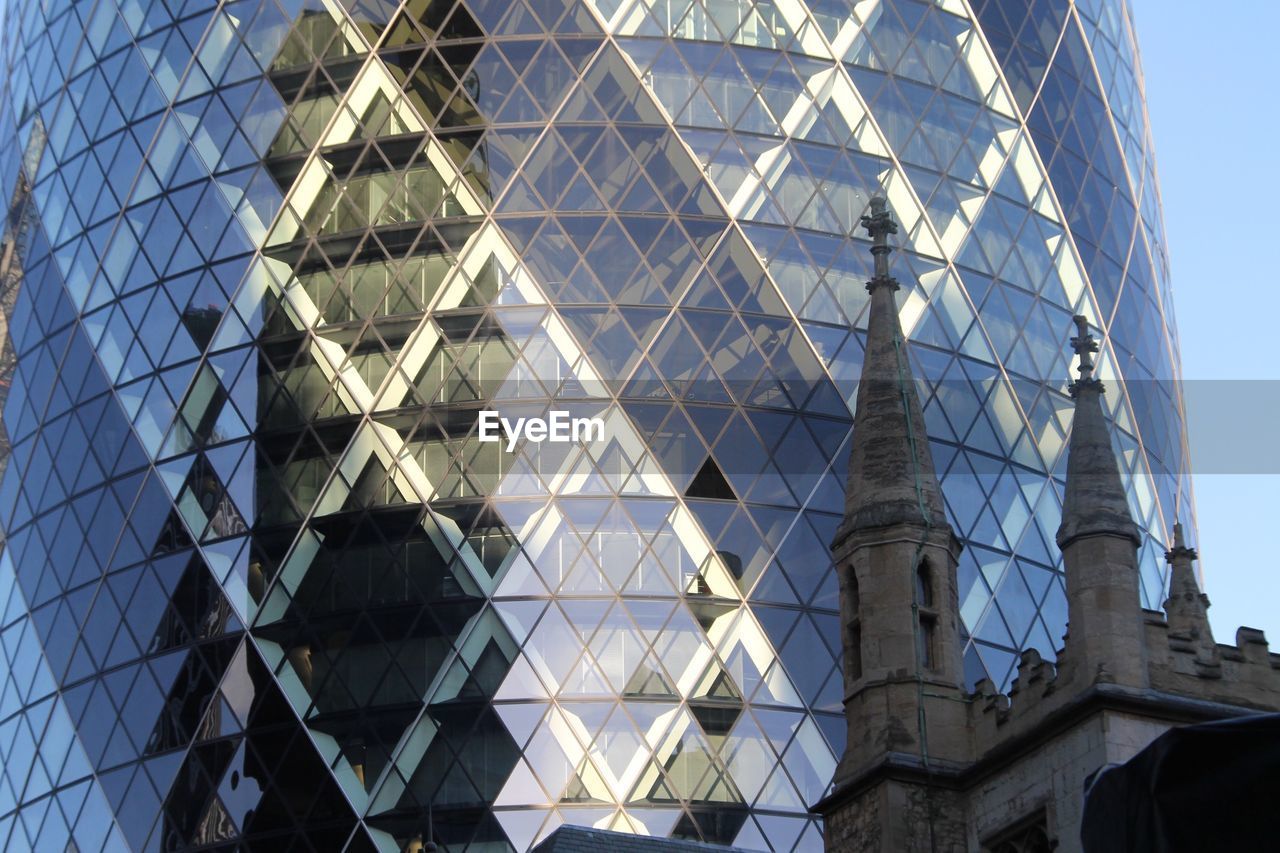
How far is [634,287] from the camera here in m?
41.4

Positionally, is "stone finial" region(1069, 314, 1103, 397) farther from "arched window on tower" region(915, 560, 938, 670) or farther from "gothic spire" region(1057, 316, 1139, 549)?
"arched window on tower" region(915, 560, 938, 670)

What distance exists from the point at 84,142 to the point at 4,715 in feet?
35.4

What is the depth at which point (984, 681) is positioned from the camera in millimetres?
25359

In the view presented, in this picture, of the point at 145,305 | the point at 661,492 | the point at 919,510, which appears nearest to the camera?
the point at 919,510

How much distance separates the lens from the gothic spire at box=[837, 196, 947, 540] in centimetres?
2622

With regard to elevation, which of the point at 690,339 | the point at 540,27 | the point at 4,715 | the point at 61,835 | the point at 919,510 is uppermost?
the point at 540,27

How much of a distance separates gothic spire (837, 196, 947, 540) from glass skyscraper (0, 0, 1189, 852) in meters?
12.7

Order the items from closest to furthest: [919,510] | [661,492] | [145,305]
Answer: [919,510] < [661,492] < [145,305]

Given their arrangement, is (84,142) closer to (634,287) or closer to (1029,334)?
(634,287)

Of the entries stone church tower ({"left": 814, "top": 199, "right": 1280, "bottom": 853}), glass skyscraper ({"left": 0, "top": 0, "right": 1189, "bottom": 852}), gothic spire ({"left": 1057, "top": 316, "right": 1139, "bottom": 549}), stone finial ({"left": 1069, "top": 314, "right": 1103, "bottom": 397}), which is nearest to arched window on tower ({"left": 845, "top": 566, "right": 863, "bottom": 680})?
stone church tower ({"left": 814, "top": 199, "right": 1280, "bottom": 853})

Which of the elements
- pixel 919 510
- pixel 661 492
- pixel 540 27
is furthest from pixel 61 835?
pixel 919 510

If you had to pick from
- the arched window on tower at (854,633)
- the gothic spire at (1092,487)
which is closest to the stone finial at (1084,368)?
the gothic spire at (1092,487)

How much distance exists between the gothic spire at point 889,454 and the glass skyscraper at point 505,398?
41.7ft

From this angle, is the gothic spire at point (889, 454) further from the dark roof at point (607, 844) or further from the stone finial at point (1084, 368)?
the dark roof at point (607, 844)
